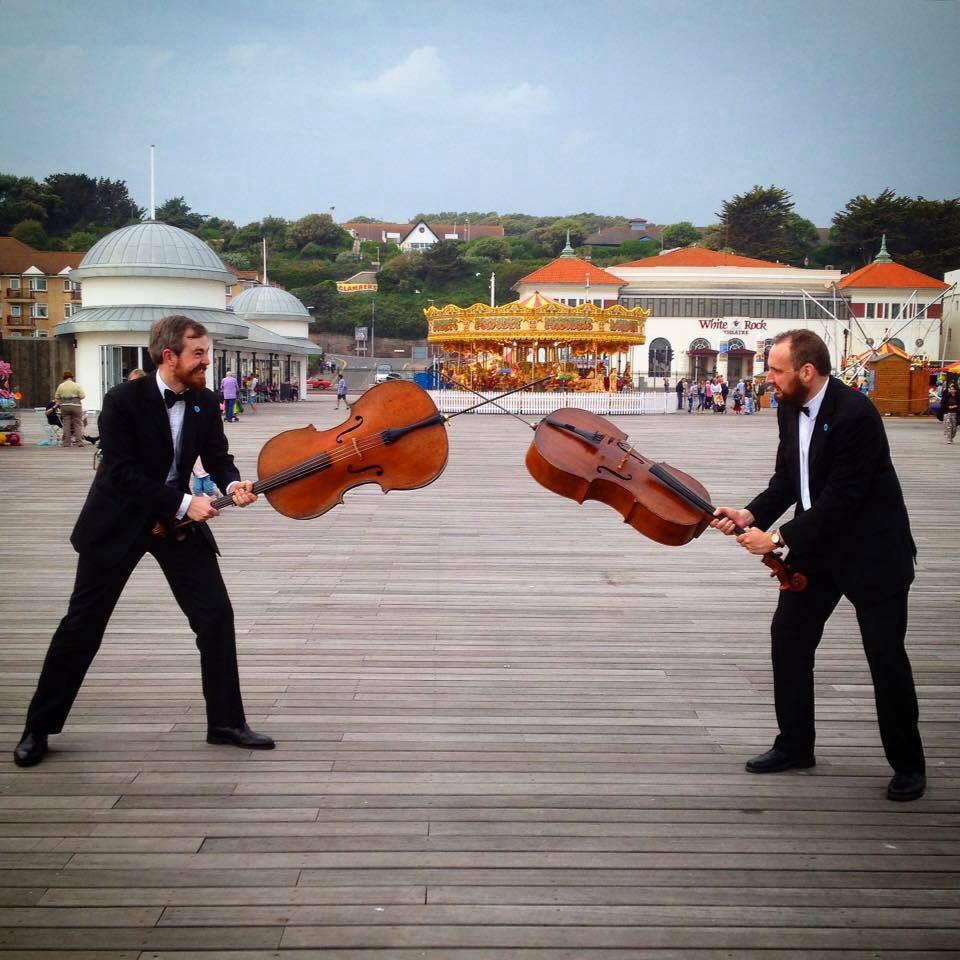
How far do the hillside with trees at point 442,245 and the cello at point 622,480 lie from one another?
3283 inches

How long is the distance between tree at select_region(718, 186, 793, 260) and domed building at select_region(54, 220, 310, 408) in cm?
7078

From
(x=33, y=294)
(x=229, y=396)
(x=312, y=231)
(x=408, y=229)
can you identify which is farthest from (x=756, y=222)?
(x=408, y=229)

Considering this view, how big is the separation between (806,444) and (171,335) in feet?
8.65

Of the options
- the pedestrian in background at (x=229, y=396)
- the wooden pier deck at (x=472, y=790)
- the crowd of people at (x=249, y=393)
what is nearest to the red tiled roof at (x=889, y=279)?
the crowd of people at (x=249, y=393)

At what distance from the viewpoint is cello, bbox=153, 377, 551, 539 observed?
13.0 ft

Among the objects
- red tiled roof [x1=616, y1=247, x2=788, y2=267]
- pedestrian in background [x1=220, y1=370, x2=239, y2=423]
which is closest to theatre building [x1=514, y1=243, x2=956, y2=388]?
red tiled roof [x1=616, y1=247, x2=788, y2=267]

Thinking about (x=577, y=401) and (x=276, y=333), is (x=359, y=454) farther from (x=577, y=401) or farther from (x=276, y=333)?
(x=276, y=333)

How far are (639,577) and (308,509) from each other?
14.9 ft

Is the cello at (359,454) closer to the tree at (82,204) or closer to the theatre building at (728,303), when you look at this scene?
the theatre building at (728,303)

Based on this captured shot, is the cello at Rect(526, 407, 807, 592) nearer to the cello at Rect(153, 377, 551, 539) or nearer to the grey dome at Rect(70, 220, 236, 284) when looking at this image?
the cello at Rect(153, 377, 551, 539)

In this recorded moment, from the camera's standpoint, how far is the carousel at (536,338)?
1517 inches

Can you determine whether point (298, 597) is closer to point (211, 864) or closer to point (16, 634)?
point (16, 634)

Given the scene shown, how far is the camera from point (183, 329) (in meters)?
3.92

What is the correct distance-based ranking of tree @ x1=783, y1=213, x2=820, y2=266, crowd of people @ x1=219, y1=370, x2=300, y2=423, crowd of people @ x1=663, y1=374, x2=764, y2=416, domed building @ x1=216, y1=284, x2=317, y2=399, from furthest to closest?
1. tree @ x1=783, y1=213, x2=820, y2=266
2. domed building @ x1=216, y1=284, x2=317, y2=399
3. crowd of people @ x1=663, y1=374, x2=764, y2=416
4. crowd of people @ x1=219, y1=370, x2=300, y2=423
